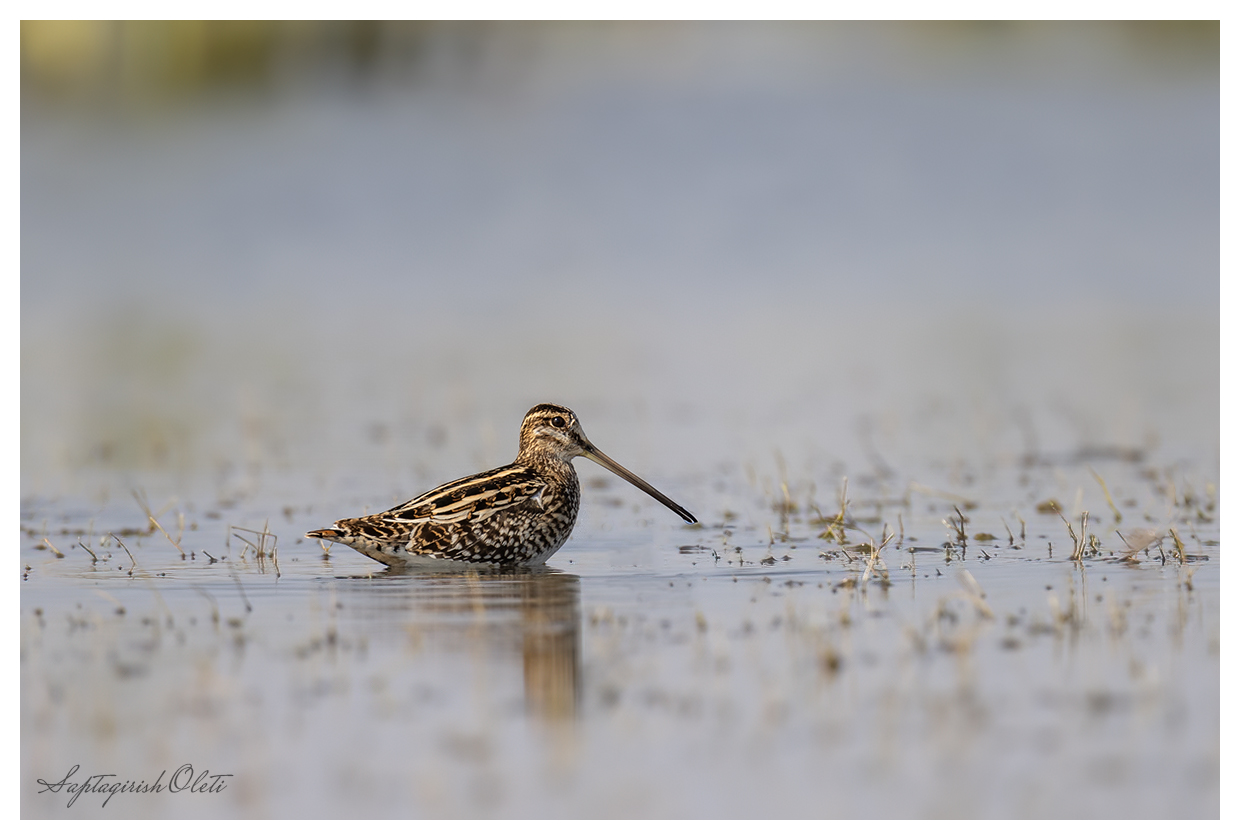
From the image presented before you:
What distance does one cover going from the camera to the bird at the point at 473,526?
1187 cm

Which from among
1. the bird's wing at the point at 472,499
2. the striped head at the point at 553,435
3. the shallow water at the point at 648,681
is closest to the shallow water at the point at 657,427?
the shallow water at the point at 648,681

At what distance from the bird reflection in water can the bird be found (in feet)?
0.55

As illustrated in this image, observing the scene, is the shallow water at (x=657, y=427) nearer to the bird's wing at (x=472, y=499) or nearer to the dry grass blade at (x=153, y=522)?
the dry grass blade at (x=153, y=522)

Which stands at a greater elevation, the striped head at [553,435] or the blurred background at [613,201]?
the blurred background at [613,201]

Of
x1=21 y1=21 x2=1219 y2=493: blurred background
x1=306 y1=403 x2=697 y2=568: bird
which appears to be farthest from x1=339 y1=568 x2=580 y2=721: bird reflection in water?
x1=21 y1=21 x2=1219 y2=493: blurred background

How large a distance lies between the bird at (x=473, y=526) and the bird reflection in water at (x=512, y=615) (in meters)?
0.17

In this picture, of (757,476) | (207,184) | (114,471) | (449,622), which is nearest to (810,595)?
(449,622)

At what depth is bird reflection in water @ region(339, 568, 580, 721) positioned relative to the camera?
27.2 ft

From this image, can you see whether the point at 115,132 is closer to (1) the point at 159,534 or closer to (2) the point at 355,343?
(2) the point at 355,343

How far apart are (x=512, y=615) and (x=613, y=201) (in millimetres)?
22027

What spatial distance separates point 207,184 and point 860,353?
13110 millimetres

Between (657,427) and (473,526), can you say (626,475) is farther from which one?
(657,427)

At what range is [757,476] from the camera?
52.0 ft

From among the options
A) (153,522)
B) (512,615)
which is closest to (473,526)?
(512,615)
